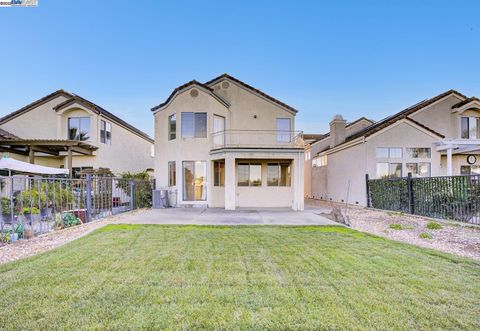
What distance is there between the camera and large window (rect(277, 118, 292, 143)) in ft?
61.5

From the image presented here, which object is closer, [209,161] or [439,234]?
[439,234]

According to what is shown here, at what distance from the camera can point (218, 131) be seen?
57.6 ft

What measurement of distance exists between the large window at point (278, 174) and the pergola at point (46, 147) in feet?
37.4

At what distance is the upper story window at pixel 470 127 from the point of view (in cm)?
2034

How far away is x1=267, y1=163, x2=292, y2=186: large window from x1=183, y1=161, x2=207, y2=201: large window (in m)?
4.02

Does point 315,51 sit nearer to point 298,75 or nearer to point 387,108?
point 298,75

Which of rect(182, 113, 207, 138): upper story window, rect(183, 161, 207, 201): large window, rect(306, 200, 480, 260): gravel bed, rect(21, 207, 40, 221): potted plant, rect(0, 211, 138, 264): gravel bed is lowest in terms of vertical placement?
rect(306, 200, 480, 260): gravel bed

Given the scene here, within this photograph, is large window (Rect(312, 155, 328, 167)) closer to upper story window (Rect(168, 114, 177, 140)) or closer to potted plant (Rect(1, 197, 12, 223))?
upper story window (Rect(168, 114, 177, 140))

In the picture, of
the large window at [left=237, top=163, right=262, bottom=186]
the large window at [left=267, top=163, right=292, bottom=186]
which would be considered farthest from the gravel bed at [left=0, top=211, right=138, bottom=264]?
the large window at [left=267, top=163, right=292, bottom=186]

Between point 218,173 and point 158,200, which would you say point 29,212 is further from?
point 218,173

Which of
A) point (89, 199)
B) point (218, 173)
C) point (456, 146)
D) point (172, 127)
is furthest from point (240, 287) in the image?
point (456, 146)

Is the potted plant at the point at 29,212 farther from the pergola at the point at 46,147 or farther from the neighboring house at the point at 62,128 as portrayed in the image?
the neighboring house at the point at 62,128

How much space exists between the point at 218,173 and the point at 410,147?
12.7 metres

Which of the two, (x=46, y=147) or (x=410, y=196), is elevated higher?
(x=46, y=147)
